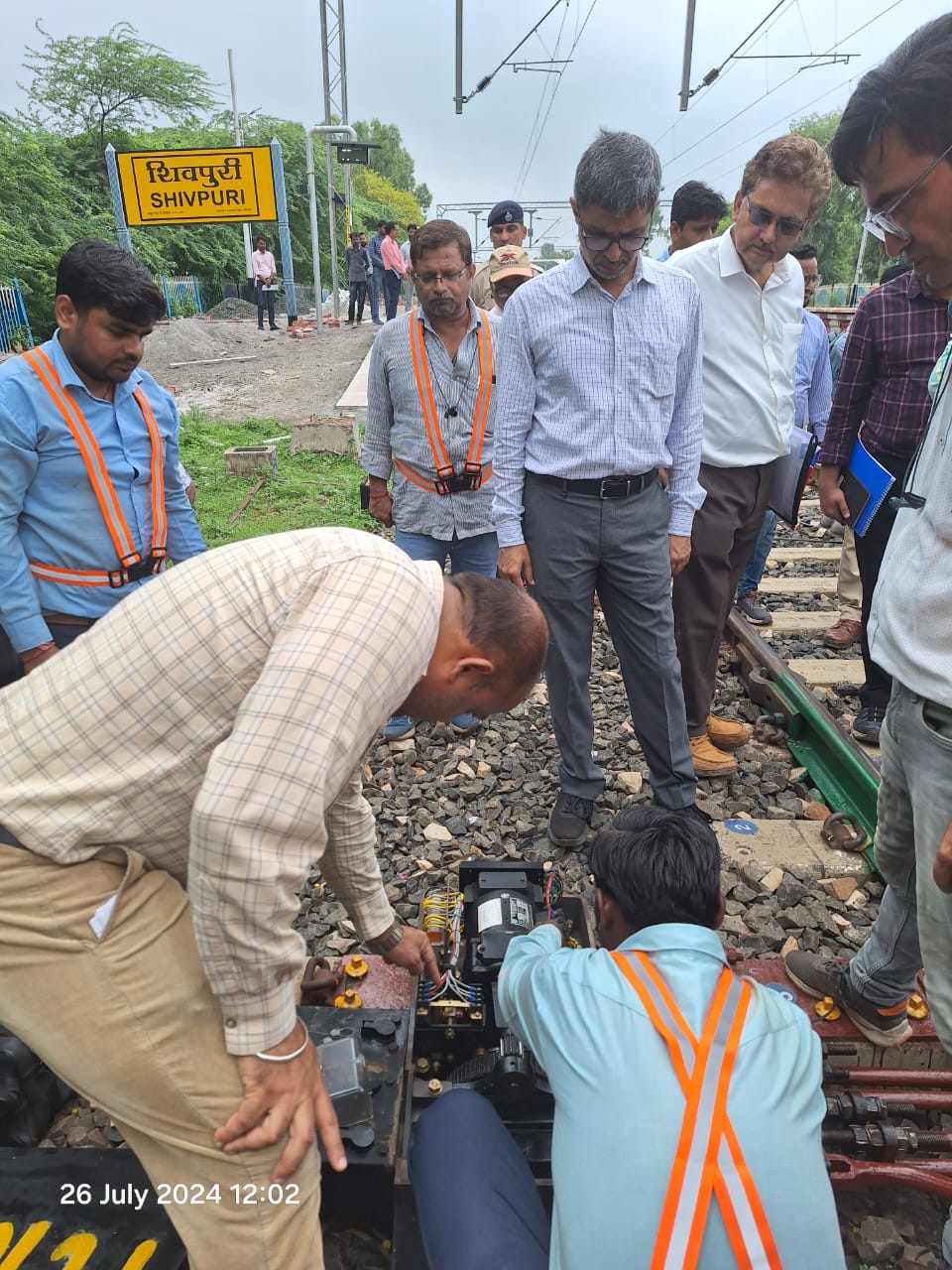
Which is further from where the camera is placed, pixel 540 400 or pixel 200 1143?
pixel 540 400

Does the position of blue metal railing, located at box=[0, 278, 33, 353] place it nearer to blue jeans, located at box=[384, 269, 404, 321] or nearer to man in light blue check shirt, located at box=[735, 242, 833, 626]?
blue jeans, located at box=[384, 269, 404, 321]

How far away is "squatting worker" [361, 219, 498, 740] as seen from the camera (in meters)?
3.77

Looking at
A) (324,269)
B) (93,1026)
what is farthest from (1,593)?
(324,269)

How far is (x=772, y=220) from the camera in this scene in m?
3.18

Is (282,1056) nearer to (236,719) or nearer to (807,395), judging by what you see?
(236,719)

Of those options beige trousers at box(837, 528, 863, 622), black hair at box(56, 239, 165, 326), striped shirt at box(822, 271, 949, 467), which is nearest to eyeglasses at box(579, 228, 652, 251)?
striped shirt at box(822, 271, 949, 467)

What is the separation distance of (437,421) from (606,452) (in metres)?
1.23

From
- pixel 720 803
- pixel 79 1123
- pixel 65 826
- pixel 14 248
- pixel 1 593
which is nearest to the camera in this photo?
pixel 65 826

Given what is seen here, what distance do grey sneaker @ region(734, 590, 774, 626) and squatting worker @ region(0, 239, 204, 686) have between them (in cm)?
384

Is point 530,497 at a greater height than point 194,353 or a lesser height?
greater

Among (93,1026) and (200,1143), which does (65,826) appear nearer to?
(93,1026)

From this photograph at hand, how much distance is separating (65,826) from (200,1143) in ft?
2.02

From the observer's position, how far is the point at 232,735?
129cm

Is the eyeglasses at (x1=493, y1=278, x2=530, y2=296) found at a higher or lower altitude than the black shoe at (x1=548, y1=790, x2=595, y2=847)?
higher
